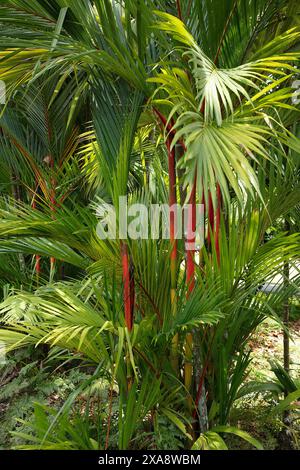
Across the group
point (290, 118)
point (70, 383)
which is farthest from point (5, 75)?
point (70, 383)

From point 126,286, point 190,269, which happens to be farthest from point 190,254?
point 126,286

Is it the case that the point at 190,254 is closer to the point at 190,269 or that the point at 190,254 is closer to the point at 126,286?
the point at 190,269

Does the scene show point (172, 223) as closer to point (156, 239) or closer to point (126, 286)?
point (156, 239)

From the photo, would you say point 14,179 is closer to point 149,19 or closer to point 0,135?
point 0,135

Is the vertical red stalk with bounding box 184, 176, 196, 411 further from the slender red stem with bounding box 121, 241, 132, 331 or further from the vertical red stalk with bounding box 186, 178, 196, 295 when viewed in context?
the slender red stem with bounding box 121, 241, 132, 331

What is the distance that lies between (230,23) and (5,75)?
0.62 m

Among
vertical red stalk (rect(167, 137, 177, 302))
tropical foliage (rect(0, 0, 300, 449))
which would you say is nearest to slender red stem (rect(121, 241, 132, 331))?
tropical foliage (rect(0, 0, 300, 449))

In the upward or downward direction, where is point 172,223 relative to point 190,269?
upward

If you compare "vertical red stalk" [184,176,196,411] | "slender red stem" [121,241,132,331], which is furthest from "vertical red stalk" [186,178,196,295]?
"slender red stem" [121,241,132,331]

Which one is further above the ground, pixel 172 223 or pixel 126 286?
pixel 172 223

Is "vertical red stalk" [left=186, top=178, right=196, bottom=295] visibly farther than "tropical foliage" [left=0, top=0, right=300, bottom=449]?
Yes

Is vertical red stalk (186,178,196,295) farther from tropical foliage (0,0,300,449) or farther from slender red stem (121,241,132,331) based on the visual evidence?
slender red stem (121,241,132,331)

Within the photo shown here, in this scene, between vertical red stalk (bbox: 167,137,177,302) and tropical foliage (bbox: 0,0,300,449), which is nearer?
tropical foliage (bbox: 0,0,300,449)

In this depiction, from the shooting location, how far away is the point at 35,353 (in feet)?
8.23
